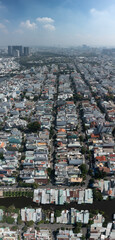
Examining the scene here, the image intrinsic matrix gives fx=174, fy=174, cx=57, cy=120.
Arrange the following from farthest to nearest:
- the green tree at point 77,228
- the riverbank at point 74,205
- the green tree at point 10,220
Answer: the riverbank at point 74,205 → the green tree at point 10,220 → the green tree at point 77,228

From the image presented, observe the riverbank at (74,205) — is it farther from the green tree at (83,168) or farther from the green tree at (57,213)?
the green tree at (83,168)

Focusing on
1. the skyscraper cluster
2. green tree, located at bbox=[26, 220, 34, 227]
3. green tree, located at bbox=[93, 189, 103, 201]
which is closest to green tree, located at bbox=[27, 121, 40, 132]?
green tree, located at bbox=[93, 189, 103, 201]

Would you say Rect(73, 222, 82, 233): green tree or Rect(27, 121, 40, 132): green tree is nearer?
Rect(73, 222, 82, 233): green tree

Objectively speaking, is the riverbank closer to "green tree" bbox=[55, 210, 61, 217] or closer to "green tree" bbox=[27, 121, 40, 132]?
"green tree" bbox=[55, 210, 61, 217]

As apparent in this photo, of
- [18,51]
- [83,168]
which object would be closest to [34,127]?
[83,168]

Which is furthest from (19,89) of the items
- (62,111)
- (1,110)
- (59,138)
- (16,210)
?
(16,210)

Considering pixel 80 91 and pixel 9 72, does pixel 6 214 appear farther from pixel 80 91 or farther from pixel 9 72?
pixel 9 72

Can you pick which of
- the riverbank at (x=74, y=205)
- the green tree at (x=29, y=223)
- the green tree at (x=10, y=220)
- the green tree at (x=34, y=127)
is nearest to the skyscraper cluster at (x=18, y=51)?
the green tree at (x=34, y=127)

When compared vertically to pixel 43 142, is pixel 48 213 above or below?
below

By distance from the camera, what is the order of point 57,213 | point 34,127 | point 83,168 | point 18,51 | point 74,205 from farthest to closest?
point 18,51, point 34,127, point 83,168, point 74,205, point 57,213

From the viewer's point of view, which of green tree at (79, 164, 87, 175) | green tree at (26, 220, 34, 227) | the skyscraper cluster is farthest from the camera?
the skyscraper cluster

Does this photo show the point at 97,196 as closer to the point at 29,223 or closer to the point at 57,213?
the point at 57,213
